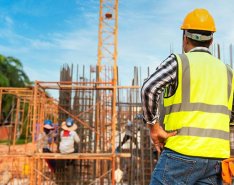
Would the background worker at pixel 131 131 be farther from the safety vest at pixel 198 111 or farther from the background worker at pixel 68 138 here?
the safety vest at pixel 198 111

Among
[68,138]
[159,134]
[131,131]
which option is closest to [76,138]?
[68,138]

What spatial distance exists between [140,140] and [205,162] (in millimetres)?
6798

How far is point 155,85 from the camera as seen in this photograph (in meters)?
1.80

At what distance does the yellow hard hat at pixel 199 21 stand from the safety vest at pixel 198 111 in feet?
0.56

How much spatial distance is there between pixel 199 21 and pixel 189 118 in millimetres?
559


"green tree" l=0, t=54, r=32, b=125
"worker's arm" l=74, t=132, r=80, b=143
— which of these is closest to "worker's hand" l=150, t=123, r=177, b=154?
"worker's arm" l=74, t=132, r=80, b=143

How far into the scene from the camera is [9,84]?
1293 inches

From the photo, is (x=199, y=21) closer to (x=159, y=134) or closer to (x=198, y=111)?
(x=198, y=111)

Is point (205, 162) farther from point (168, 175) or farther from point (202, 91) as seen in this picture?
point (202, 91)

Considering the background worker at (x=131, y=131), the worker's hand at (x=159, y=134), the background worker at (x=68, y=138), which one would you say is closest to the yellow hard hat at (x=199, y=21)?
the worker's hand at (x=159, y=134)

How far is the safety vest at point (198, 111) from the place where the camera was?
1.77 metres

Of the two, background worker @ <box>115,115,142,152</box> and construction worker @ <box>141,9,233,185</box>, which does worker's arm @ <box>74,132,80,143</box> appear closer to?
background worker @ <box>115,115,142,152</box>

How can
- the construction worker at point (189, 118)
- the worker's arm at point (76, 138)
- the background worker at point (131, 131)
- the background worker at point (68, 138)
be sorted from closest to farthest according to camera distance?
the construction worker at point (189, 118)
the background worker at point (68, 138)
the worker's arm at point (76, 138)
the background worker at point (131, 131)

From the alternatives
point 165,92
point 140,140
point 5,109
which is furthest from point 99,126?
point 5,109
